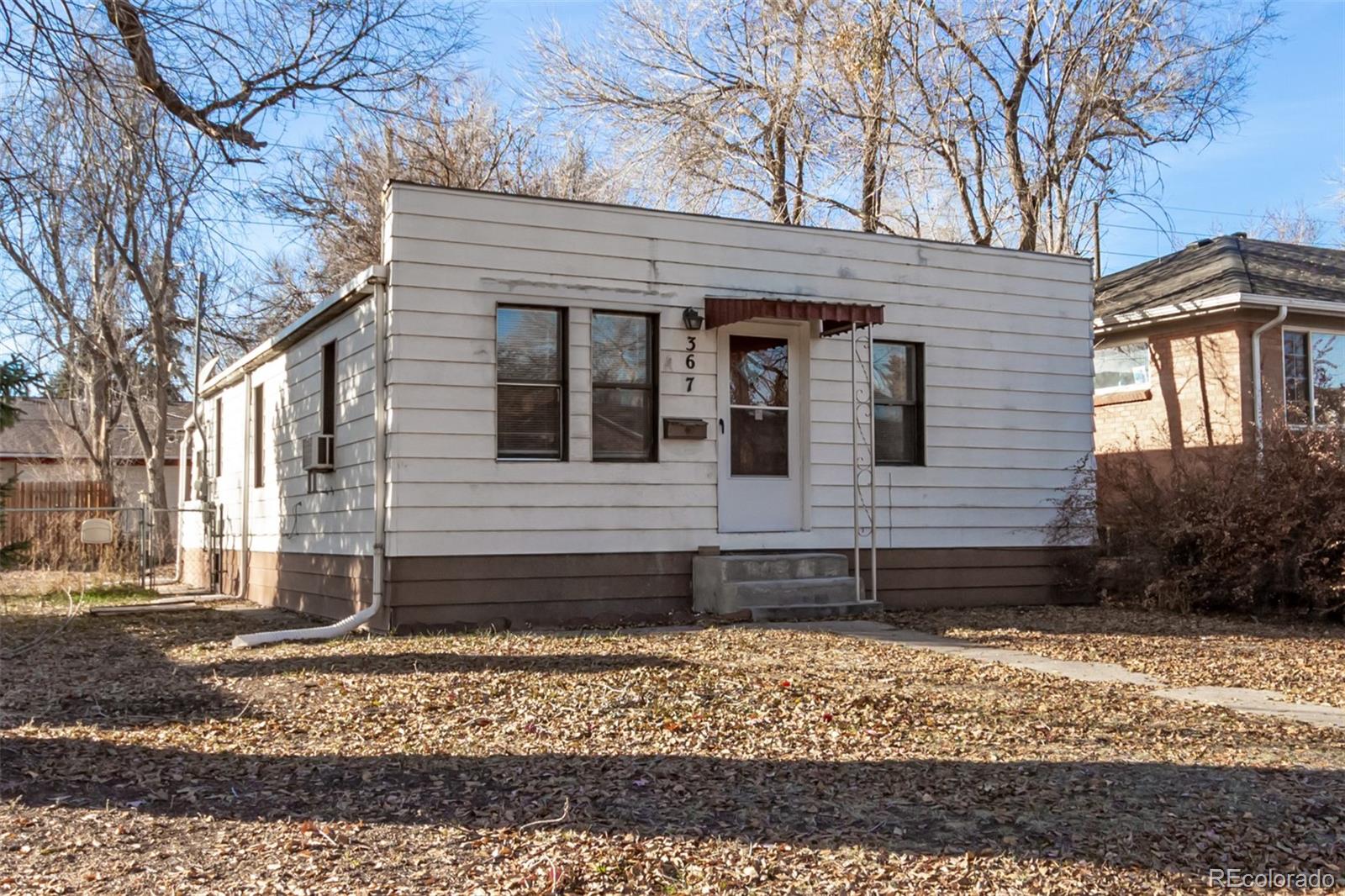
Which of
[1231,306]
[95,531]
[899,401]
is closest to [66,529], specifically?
[95,531]

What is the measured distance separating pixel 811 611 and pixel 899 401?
249 centimetres

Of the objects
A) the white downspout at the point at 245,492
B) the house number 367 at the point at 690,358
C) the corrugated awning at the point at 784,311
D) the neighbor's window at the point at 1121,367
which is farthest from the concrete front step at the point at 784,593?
the neighbor's window at the point at 1121,367

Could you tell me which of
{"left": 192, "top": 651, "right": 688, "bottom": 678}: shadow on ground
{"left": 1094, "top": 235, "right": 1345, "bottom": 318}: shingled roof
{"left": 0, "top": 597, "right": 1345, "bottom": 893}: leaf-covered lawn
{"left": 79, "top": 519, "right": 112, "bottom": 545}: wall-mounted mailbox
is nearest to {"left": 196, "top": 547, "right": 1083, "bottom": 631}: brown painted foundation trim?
{"left": 192, "top": 651, "right": 688, "bottom": 678}: shadow on ground

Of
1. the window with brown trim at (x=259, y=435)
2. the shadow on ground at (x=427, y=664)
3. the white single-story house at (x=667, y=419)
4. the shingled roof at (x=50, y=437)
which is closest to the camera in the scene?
the shadow on ground at (x=427, y=664)

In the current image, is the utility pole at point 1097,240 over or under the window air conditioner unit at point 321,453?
over

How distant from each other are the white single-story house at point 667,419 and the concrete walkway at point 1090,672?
2.28 ft

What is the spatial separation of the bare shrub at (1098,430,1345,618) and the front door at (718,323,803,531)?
3.45 meters

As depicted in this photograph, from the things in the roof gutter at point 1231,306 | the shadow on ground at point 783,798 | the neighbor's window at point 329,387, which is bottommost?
the shadow on ground at point 783,798

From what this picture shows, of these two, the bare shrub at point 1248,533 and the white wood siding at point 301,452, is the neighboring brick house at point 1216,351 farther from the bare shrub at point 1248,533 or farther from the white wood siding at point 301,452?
the white wood siding at point 301,452

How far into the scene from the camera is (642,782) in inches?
185

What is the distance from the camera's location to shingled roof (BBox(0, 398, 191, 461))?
1252 inches

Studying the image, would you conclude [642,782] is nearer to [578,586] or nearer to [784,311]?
[578,586]

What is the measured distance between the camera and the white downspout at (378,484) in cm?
916

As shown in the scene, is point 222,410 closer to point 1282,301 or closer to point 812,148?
point 812,148
